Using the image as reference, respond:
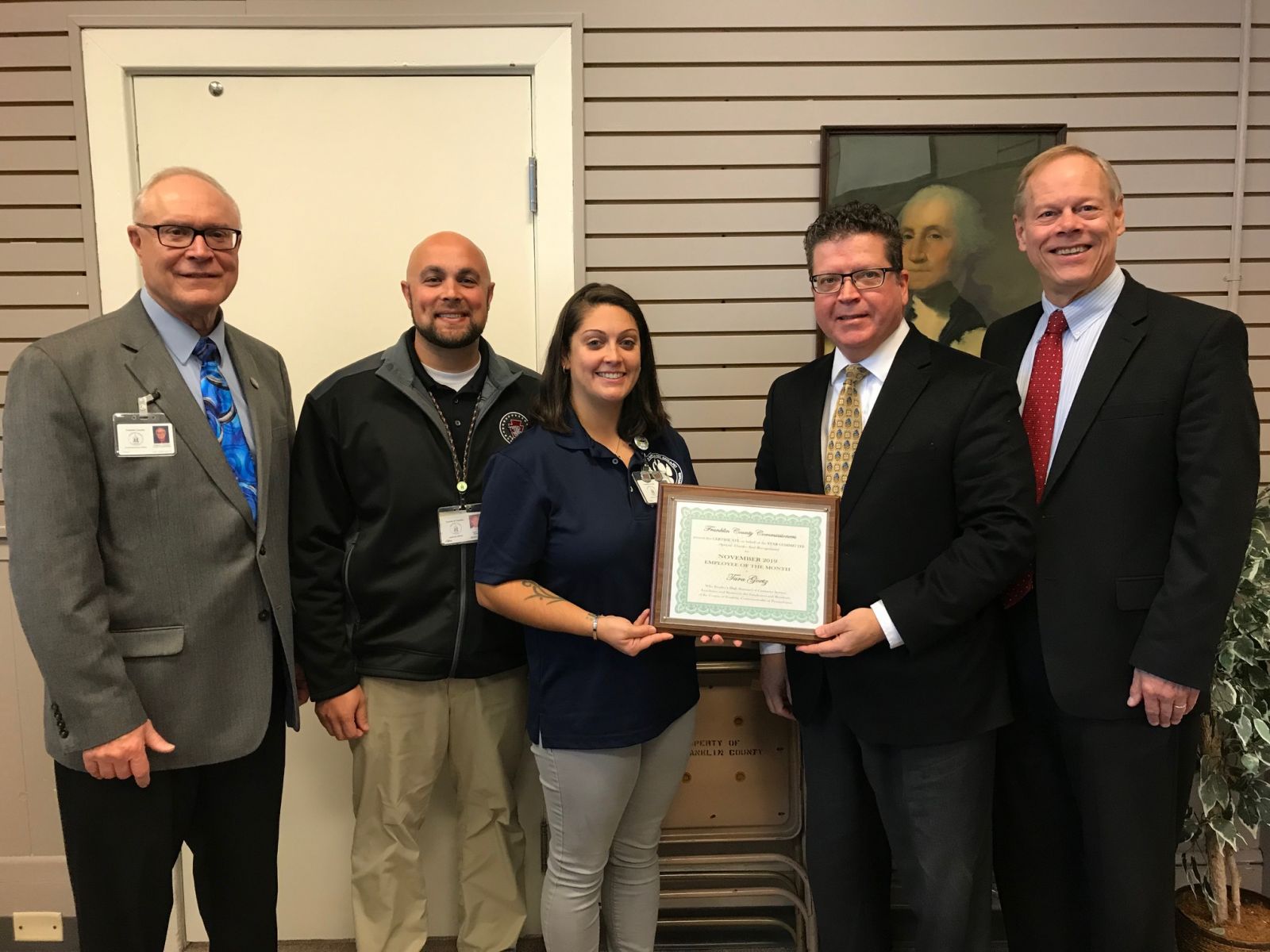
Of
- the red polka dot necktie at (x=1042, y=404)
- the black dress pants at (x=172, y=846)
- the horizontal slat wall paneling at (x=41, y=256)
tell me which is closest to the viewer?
the black dress pants at (x=172, y=846)

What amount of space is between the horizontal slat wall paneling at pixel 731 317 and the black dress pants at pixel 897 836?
4.38 feet

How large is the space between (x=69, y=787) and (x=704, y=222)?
2.31m

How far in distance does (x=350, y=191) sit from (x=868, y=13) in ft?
5.90

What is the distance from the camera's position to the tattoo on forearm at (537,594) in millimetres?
1899

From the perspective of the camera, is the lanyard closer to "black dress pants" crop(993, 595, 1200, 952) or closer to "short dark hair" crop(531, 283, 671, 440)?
"short dark hair" crop(531, 283, 671, 440)

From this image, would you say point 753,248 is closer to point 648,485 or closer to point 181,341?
point 648,485

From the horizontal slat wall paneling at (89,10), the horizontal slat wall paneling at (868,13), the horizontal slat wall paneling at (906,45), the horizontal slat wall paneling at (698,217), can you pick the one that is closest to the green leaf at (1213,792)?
the horizontal slat wall paneling at (698,217)

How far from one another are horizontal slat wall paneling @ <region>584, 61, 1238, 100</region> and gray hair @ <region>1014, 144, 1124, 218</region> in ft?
2.86

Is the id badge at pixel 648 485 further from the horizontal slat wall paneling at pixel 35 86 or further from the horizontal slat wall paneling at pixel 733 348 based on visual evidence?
the horizontal slat wall paneling at pixel 35 86

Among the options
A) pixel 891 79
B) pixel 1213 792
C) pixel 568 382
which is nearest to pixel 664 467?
pixel 568 382

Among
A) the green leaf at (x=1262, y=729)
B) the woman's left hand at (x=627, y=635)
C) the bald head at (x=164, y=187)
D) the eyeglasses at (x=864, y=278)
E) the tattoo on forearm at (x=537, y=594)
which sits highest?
the bald head at (x=164, y=187)

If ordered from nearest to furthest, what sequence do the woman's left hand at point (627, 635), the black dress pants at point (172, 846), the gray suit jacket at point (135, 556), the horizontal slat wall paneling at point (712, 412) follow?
the gray suit jacket at point (135, 556) < the black dress pants at point (172, 846) < the woman's left hand at point (627, 635) < the horizontal slat wall paneling at point (712, 412)

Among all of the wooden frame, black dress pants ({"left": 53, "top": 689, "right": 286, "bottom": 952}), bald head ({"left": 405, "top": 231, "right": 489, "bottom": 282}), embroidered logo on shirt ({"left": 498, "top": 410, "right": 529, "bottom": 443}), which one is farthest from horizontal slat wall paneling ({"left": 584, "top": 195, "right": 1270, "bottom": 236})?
black dress pants ({"left": 53, "top": 689, "right": 286, "bottom": 952})

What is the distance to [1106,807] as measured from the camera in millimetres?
1899
